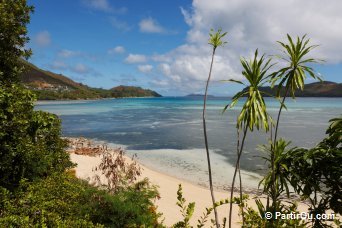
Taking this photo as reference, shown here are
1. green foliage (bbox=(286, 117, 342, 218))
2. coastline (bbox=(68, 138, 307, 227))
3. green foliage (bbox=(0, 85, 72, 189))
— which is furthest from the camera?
coastline (bbox=(68, 138, 307, 227))

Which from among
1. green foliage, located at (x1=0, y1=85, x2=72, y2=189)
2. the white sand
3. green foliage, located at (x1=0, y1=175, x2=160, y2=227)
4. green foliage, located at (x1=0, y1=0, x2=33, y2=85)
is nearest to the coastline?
the white sand

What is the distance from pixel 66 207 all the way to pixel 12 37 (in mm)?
6762

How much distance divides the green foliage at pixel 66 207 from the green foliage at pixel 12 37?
4176mm

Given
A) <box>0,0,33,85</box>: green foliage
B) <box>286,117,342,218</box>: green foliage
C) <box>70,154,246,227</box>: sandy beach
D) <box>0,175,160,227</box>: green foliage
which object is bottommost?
<box>70,154,246,227</box>: sandy beach

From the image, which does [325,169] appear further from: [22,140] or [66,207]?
[22,140]

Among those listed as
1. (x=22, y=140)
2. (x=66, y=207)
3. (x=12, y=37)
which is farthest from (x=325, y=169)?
(x=12, y=37)

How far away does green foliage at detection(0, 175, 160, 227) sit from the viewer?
7.75m

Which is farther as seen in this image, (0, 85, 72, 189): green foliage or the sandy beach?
the sandy beach


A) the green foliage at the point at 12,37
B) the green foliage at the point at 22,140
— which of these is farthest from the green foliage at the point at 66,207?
the green foliage at the point at 12,37

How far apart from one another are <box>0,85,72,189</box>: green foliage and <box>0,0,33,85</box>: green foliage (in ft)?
4.51

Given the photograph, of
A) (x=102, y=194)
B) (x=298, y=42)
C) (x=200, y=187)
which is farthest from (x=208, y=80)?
(x=200, y=187)

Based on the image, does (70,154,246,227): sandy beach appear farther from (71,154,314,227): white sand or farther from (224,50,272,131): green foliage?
(224,50,272,131): green foliage

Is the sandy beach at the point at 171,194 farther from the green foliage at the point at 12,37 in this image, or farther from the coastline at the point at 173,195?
the green foliage at the point at 12,37

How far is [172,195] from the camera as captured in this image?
2144 cm
